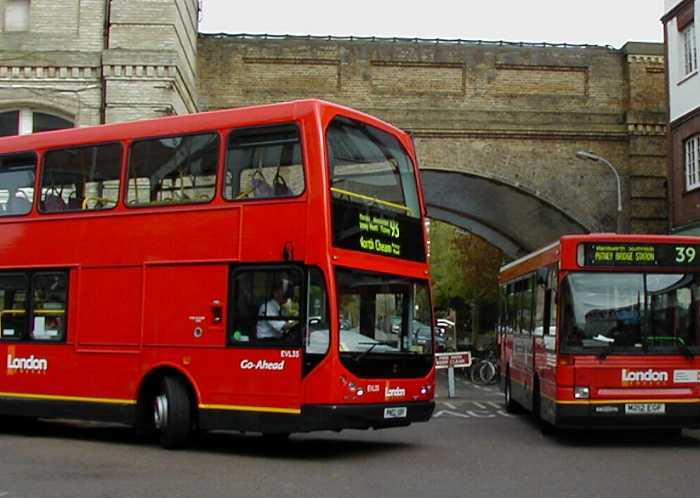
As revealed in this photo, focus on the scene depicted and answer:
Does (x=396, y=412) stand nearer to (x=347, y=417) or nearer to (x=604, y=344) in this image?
(x=347, y=417)

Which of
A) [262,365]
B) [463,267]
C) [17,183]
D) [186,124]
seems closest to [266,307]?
[262,365]

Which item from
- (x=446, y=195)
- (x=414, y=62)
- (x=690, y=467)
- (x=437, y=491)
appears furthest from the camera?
(x=446, y=195)

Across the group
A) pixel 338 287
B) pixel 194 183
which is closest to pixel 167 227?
pixel 194 183

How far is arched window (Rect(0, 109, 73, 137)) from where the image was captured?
79.7ft

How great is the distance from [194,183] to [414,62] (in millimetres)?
16857

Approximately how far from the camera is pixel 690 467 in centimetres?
1117

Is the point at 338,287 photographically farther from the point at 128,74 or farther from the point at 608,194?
the point at 608,194

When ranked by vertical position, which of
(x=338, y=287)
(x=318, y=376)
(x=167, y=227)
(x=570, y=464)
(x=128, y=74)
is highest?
(x=128, y=74)

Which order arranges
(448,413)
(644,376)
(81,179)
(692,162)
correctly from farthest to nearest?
(692,162) < (448,413) < (81,179) < (644,376)

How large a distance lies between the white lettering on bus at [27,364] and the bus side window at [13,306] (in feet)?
0.97

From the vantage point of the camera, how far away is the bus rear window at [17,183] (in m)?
14.3

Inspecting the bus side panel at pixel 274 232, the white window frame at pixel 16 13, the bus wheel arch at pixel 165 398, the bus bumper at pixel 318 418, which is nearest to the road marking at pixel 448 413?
the bus bumper at pixel 318 418

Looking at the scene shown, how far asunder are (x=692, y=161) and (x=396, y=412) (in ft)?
54.9

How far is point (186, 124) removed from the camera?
1291 cm
